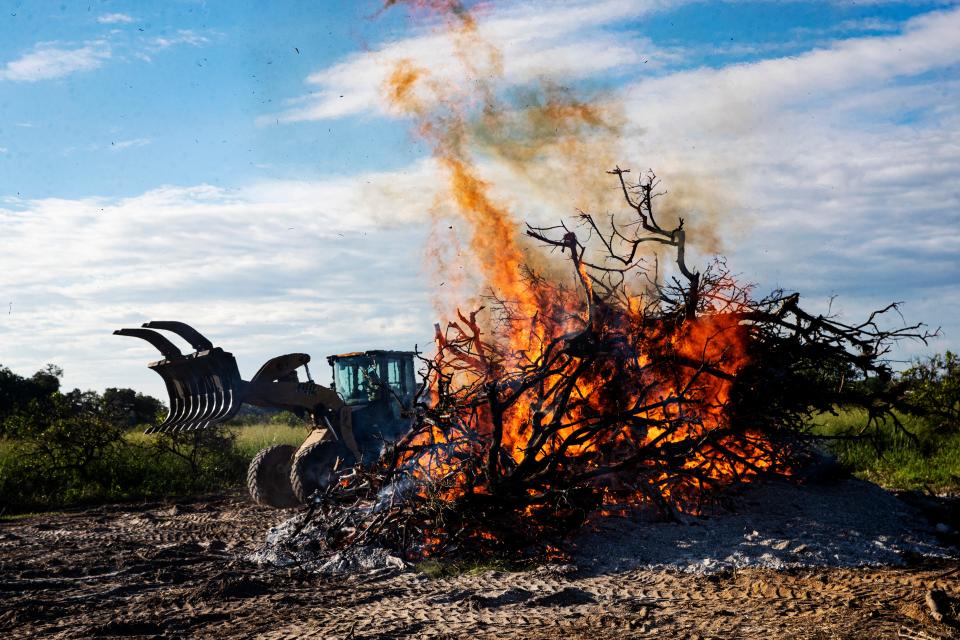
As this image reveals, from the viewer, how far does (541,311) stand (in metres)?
10.3

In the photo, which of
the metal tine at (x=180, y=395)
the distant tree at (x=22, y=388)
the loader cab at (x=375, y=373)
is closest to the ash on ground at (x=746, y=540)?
the metal tine at (x=180, y=395)

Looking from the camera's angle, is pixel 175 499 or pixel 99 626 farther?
pixel 175 499

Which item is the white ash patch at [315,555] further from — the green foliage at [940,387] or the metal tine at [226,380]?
the green foliage at [940,387]

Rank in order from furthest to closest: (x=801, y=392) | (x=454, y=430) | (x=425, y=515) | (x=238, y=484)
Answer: (x=238, y=484) → (x=801, y=392) → (x=454, y=430) → (x=425, y=515)

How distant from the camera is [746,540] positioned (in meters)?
8.90

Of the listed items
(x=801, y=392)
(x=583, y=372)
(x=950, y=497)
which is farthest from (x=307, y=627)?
(x=950, y=497)

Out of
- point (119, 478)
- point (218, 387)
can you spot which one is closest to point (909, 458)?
point (218, 387)

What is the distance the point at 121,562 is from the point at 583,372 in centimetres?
569

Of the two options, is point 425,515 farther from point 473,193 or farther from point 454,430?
point 473,193

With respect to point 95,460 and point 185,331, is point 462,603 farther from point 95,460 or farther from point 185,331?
point 95,460

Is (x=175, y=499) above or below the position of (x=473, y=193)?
below

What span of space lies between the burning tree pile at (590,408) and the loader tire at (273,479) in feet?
15.4

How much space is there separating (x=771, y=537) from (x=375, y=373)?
301 inches

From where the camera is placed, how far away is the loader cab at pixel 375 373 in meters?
15.1
